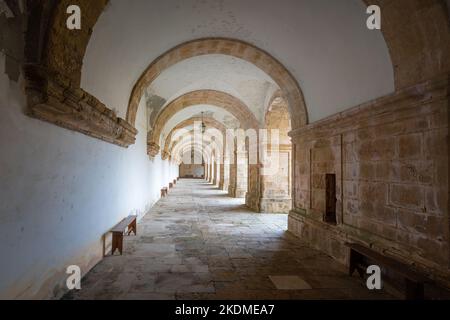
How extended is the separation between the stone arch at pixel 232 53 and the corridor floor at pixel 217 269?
2.53 metres

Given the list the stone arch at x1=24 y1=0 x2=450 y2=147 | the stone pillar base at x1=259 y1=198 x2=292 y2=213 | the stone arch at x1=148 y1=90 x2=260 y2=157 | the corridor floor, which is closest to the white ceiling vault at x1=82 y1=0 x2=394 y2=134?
the stone arch at x1=24 y1=0 x2=450 y2=147

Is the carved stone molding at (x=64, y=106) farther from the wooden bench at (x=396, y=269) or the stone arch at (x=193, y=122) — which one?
the stone arch at (x=193, y=122)

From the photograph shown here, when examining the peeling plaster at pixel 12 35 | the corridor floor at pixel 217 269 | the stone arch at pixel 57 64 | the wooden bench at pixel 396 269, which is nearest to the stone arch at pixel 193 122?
the corridor floor at pixel 217 269

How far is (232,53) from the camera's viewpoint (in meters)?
6.61

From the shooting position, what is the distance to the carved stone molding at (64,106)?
2.56 m

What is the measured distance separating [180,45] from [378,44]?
374 centimetres

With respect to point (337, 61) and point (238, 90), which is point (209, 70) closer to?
point (238, 90)

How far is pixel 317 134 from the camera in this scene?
18.6 feet

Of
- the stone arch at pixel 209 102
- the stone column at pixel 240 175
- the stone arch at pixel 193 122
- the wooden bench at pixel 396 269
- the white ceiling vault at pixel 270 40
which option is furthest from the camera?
the stone arch at pixel 193 122

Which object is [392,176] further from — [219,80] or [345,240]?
[219,80]

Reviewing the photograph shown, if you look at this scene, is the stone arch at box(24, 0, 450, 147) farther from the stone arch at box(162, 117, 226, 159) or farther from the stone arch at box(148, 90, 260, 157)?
the stone arch at box(162, 117, 226, 159)

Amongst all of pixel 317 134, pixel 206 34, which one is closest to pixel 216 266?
pixel 317 134

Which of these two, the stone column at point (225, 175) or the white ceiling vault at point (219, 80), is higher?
the white ceiling vault at point (219, 80)

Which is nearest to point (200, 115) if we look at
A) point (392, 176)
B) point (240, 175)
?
point (240, 175)
